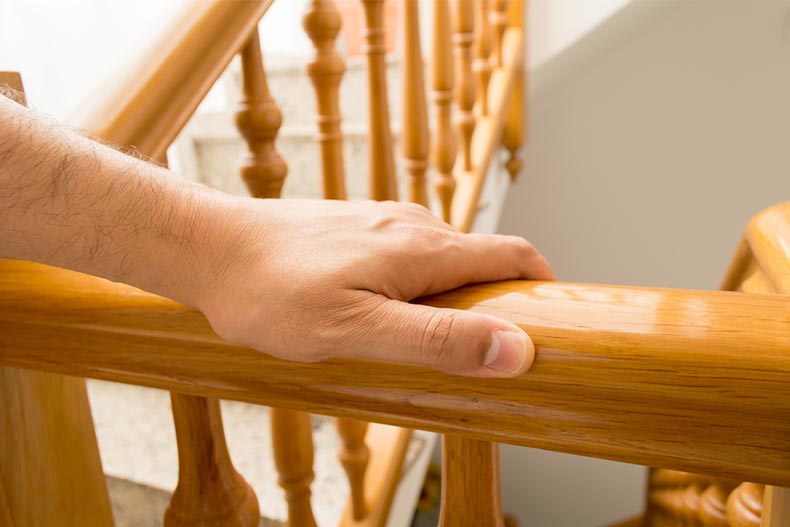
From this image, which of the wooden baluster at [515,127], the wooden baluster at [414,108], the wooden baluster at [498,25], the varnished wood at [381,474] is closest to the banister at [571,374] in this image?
the varnished wood at [381,474]

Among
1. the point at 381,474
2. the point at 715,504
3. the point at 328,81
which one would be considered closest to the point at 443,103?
the point at 328,81

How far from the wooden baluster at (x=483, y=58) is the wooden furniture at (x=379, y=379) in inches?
43.1

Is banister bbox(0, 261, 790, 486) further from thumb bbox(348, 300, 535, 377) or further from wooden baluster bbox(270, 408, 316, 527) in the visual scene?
wooden baluster bbox(270, 408, 316, 527)

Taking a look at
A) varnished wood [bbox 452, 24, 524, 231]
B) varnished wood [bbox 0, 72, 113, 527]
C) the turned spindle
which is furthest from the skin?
varnished wood [bbox 452, 24, 524, 231]

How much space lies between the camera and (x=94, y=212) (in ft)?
1.53

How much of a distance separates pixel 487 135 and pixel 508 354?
1.46 metres

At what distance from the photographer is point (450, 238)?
487 mm

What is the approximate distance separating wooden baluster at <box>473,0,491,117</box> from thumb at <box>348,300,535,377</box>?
4.91 ft

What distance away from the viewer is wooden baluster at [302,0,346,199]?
92 cm

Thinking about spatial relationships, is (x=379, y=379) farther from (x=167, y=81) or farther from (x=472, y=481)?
(x=167, y=81)

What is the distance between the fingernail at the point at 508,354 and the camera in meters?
0.36

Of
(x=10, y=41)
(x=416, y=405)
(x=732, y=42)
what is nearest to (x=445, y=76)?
(x=416, y=405)

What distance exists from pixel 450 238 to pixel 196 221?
182 mm

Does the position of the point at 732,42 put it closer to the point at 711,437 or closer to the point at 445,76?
the point at 445,76
